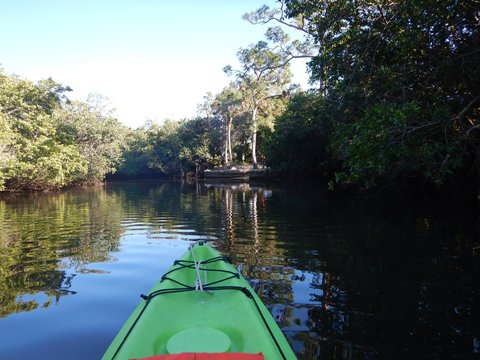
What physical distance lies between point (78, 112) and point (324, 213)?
103ft

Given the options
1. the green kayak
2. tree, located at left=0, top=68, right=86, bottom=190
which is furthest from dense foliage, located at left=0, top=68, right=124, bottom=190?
the green kayak

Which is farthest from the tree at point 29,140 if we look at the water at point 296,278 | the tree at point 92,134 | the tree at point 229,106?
the tree at point 229,106

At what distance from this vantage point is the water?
3.58 m

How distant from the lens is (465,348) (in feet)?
11.0

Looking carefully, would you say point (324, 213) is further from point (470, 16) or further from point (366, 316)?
point (366, 316)

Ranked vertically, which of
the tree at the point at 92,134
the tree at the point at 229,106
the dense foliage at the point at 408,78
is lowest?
the dense foliage at the point at 408,78

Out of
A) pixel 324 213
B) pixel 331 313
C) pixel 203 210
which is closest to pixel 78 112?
pixel 203 210

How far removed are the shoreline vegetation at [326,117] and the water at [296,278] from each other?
1.42 metres

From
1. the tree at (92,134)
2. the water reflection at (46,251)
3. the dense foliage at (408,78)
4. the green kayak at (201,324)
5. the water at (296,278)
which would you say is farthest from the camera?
the tree at (92,134)

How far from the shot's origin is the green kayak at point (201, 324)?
99.3 inches

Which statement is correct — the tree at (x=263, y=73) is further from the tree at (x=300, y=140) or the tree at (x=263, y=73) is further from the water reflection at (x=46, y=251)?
the water reflection at (x=46, y=251)

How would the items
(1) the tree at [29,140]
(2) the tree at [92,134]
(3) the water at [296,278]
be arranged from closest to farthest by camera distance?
1. (3) the water at [296,278]
2. (1) the tree at [29,140]
3. (2) the tree at [92,134]

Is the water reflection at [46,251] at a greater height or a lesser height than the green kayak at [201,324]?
lesser

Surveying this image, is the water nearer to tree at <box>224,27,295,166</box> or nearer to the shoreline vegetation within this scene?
the shoreline vegetation
